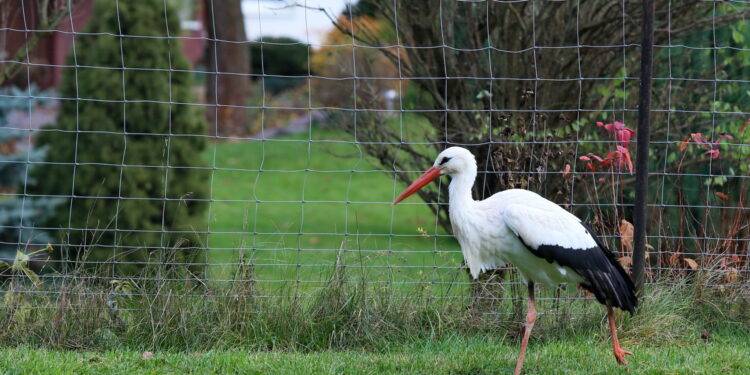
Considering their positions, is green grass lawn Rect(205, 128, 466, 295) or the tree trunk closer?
green grass lawn Rect(205, 128, 466, 295)

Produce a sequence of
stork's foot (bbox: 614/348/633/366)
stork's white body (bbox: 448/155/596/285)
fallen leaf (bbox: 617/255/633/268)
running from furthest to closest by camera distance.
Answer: fallen leaf (bbox: 617/255/633/268) → stork's foot (bbox: 614/348/633/366) → stork's white body (bbox: 448/155/596/285)

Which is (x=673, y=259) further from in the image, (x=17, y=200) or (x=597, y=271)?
(x=17, y=200)

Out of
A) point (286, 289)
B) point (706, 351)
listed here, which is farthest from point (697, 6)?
point (286, 289)

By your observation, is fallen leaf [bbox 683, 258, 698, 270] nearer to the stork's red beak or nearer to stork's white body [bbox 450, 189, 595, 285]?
stork's white body [bbox 450, 189, 595, 285]

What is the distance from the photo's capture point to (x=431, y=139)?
25.0 ft

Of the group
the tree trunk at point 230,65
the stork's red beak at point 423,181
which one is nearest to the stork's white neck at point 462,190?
the stork's red beak at point 423,181

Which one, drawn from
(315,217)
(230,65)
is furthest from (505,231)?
(230,65)

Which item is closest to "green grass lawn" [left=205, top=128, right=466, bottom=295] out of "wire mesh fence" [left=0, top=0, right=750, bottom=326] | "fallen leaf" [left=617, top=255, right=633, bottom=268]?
"wire mesh fence" [left=0, top=0, right=750, bottom=326]

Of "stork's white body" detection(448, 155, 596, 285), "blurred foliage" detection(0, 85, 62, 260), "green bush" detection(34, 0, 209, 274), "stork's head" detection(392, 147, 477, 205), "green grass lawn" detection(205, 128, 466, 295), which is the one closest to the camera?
"stork's white body" detection(448, 155, 596, 285)

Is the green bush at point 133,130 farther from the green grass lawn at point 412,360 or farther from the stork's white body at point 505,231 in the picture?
the stork's white body at point 505,231

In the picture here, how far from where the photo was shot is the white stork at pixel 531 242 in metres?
5.11

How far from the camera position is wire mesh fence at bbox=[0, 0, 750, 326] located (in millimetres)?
6035

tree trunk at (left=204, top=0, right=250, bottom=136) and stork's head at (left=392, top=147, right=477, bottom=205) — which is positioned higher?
tree trunk at (left=204, top=0, right=250, bottom=136)

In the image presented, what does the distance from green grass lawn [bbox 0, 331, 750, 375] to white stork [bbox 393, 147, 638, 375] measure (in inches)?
8.8
